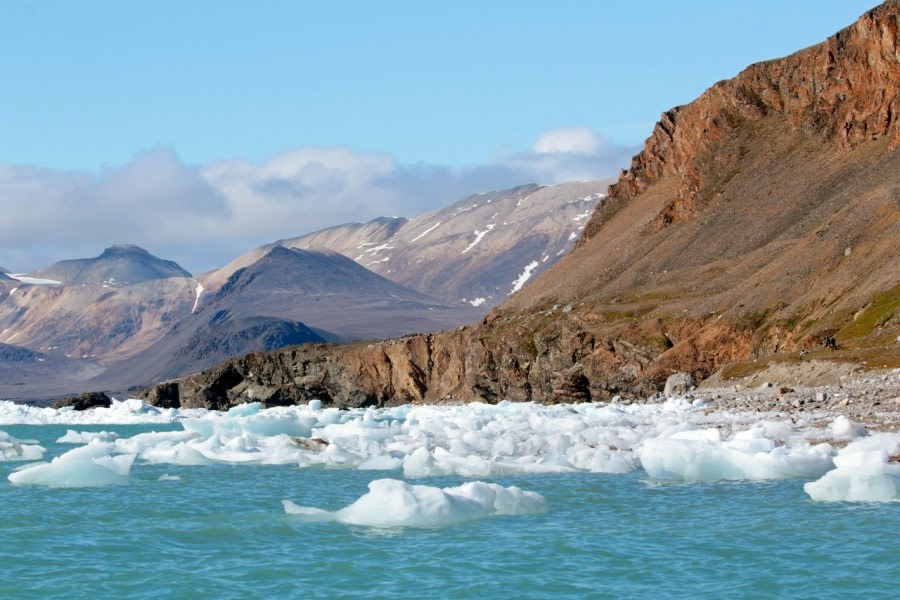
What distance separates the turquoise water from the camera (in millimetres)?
23047

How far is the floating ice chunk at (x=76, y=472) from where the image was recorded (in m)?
40.3

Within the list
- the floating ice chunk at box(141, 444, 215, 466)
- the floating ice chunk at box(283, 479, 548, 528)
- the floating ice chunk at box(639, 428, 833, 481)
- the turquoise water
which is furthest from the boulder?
the floating ice chunk at box(283, 479, 548, 528)

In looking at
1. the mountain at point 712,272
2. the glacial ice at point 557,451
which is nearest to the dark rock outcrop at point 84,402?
the mountain at point 712,272

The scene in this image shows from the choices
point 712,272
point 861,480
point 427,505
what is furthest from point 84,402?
point 861,480

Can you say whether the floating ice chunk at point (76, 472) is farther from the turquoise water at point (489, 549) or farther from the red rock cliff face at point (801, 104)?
the red rock cliff face at point (801, 104)

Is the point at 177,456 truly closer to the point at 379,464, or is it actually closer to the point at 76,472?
the point at 76,472

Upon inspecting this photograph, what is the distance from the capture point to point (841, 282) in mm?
90625

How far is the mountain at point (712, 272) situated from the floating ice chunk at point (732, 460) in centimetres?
3101

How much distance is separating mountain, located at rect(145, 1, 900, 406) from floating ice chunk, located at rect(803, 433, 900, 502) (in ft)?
116

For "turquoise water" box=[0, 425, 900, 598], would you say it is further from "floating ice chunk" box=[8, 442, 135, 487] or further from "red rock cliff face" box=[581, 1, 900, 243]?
"red rock cliff face" box=[581, 1, 900, 243]

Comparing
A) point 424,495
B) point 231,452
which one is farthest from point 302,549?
point 231,452

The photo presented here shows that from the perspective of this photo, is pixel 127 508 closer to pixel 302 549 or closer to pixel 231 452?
pixel 302 549

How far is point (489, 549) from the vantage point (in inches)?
1032

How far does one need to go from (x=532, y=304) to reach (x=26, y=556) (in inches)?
4756
